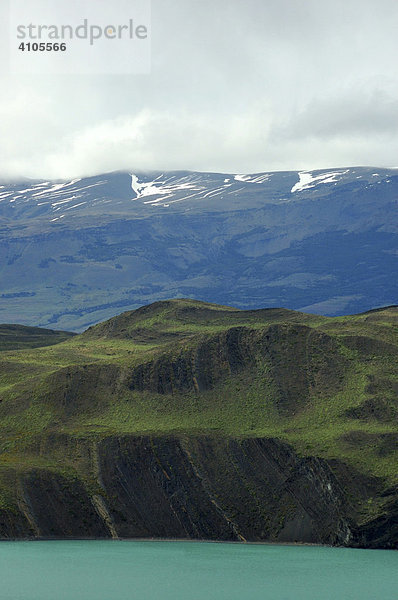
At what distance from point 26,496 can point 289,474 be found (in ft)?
104

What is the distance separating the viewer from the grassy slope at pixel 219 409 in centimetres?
12138

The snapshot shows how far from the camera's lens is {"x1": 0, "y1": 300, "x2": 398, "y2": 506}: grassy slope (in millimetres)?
121375

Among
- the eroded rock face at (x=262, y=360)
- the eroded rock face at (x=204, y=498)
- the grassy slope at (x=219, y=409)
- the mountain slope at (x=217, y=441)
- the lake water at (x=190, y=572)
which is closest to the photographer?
the lake water at (x=190, y=572)

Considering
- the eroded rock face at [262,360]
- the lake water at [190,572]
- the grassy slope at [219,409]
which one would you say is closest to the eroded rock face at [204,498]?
the lake water at [190,572]

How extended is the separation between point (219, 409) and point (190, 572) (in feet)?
135

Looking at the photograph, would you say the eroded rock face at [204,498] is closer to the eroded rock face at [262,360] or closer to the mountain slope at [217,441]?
the mountain slope at [217,441]

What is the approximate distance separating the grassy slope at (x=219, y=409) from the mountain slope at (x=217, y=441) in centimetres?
27

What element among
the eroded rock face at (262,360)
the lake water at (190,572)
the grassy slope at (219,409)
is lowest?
the lake water at (190,572)

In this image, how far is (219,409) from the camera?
134125mm

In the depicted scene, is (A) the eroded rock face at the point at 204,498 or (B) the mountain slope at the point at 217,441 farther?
(B) the mountain slope at the point at 217,441

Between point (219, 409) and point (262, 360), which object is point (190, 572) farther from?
point (262, 360)

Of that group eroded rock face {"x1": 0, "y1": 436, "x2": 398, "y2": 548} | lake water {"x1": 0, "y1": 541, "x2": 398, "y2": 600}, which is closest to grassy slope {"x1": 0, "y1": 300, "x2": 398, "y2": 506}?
eroded rock face {"x1": 0, "y1": 436, "x2": 398, "y2": 548}

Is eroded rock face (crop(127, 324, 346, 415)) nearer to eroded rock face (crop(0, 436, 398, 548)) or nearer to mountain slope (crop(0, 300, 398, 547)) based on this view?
mountain slope (crop(0, 300, 398, 547))

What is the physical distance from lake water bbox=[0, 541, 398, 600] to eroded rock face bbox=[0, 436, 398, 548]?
2.57 meters
